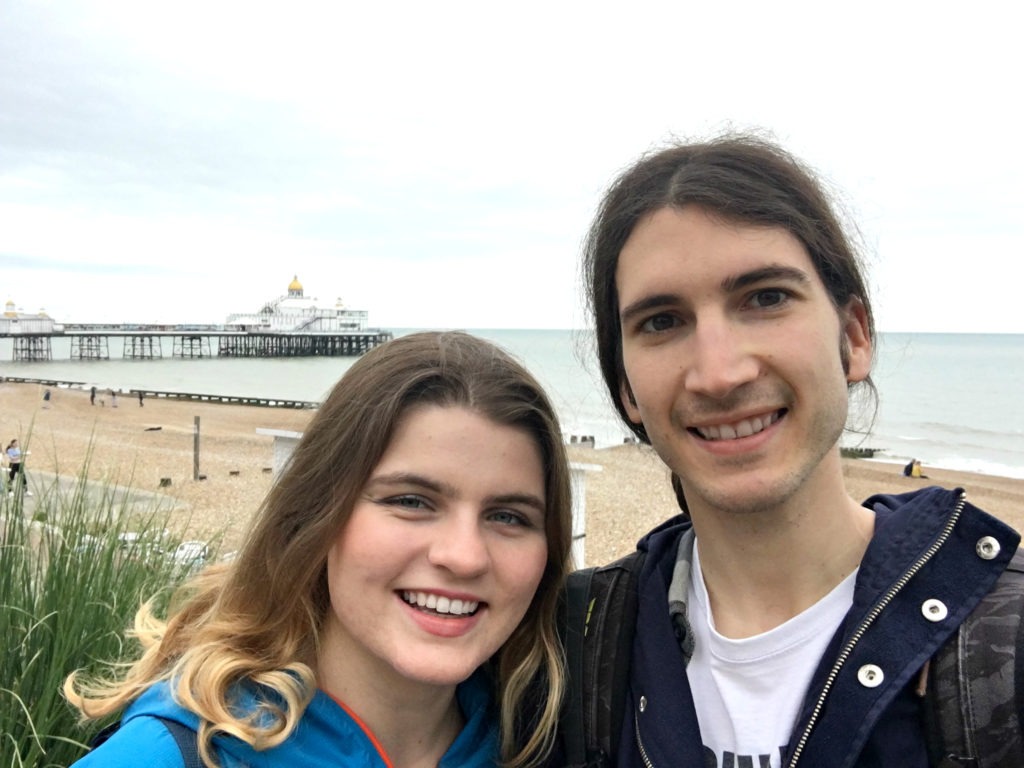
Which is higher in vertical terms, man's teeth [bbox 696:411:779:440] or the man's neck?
man's teeth [bbox 696:411:779:440]

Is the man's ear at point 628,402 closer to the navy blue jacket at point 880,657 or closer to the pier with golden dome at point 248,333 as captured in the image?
the navy blue jacket at point 880,657

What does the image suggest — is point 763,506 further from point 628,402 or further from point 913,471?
point 913,471

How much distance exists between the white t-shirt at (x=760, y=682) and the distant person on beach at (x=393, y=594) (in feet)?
1.34

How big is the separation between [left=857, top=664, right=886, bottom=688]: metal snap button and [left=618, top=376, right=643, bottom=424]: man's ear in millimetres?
925

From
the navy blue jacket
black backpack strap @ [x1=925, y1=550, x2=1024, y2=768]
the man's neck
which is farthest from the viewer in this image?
the man's neck

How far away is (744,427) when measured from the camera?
176 centimetres

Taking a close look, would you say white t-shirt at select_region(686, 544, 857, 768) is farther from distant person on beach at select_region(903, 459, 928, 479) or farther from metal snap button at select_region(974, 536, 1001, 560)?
distant person on beach at select_region(903, 459, 928, 479)

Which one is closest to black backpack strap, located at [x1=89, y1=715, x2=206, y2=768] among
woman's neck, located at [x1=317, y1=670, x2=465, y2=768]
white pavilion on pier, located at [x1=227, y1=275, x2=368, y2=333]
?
woman's neck, located at [x1=317, y1=670, x2=465, y2=768]

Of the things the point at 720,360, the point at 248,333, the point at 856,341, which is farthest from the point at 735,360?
the point at 248,333

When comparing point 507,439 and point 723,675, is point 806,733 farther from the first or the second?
point 507,439

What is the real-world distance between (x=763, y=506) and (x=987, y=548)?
0.45 metres

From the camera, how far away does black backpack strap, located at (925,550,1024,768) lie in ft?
4.39

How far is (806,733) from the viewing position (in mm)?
1535

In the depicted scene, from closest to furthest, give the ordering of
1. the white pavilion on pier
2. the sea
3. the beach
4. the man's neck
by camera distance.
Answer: the man's neck
the beach
the sea
the white pavilion on pier
